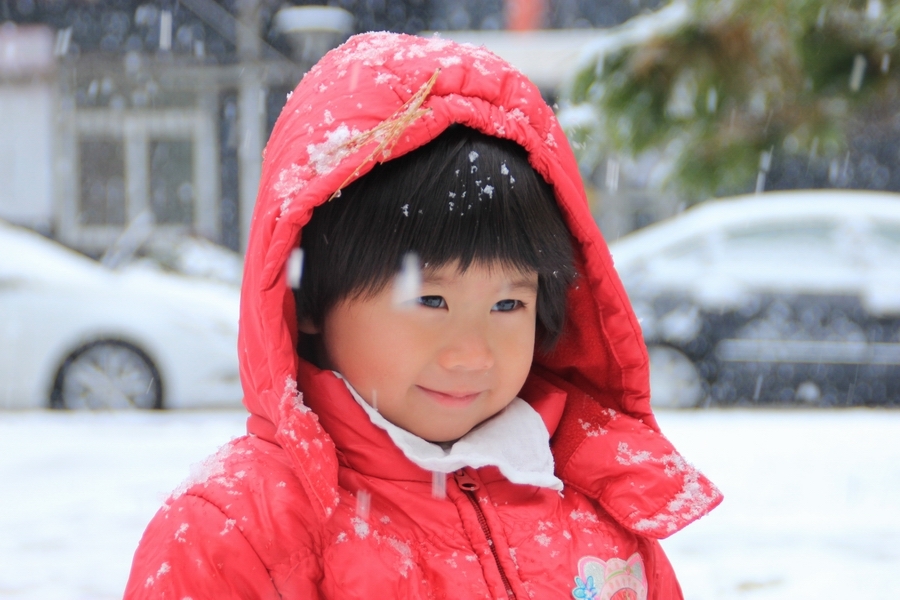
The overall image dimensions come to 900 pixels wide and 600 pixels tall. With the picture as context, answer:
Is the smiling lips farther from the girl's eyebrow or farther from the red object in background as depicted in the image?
the red object in background

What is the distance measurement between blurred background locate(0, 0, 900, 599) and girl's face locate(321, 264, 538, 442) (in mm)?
830

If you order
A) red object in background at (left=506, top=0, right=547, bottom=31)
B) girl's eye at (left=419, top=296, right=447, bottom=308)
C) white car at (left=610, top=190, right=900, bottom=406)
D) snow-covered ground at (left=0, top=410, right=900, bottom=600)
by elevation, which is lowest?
snow-covered ground at (left=0, top=410, right=900, bottom=600)

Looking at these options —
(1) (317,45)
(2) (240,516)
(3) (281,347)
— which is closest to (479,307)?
(3) (281,347)

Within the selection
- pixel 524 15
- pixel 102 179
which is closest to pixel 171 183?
pixel 102 179

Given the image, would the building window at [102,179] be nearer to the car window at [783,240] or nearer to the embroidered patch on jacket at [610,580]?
the car window at [783,240]

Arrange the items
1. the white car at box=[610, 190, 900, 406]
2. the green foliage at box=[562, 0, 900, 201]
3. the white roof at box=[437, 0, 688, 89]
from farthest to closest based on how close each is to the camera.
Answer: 1. the white roof at box=[437, 0, 688, 89]
2. the white car at box=[610, 190, 900, 406]
3. the green foliage at box=[562, 0, 900, 201]

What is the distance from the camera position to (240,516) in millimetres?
1305

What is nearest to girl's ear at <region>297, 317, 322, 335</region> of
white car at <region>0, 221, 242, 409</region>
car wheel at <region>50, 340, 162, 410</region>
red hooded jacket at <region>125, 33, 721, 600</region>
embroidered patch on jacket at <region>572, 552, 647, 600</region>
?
red hooded jacket at <region>125, 33, 721, 600</region>

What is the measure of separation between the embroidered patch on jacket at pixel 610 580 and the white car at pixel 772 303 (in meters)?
4.99

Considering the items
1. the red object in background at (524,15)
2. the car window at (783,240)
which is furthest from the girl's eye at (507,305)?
the red object in background at (524,15)

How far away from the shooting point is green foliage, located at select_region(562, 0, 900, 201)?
345 centimetres

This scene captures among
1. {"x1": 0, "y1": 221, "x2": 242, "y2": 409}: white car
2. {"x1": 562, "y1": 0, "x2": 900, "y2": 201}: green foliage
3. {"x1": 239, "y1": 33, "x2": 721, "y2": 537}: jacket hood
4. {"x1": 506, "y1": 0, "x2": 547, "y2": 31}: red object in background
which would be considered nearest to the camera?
{"x1": 239, "y1": 33, "x2": 721, "y2": 537}: jacket hood

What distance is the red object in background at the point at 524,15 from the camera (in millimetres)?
12930

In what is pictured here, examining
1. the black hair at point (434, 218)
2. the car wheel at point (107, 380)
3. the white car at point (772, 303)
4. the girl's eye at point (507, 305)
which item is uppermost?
the black hair at point (434, 218)
